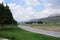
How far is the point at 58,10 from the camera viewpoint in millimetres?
6582

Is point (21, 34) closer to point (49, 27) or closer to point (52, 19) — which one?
point (49, 27)

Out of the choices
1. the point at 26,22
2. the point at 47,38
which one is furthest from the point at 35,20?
the point at 47,38

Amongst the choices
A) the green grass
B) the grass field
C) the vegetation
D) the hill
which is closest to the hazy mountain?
the hill

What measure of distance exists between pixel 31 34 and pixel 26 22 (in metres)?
0.43

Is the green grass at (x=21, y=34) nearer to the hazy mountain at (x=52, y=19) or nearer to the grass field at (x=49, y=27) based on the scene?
the grass field at (x=49, y=27)

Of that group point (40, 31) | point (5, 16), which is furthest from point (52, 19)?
point (5, 16)

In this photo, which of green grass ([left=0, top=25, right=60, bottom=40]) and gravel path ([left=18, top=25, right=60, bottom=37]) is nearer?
green grass ([left=0, top=25, right=60, bottom=40])

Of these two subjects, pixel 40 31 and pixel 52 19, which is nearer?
pixel 52 19

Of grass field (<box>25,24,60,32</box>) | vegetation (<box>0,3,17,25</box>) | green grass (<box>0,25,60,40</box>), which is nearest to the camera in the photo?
green grass (<box>0,25,60,40</box>)

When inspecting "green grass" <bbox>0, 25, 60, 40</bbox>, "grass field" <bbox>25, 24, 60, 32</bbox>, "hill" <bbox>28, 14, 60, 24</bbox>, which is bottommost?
"green grass" <bbox>0, 25, 60, 40</bbox>

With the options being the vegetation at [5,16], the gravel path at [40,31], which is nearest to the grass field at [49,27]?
the gravel path at [40,31]

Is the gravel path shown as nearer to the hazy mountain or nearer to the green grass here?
the green grass

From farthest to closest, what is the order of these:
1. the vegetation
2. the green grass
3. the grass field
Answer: the vegetation
the grass field
the green grass

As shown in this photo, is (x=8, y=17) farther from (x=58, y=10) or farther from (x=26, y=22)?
(x=58, y=10)
